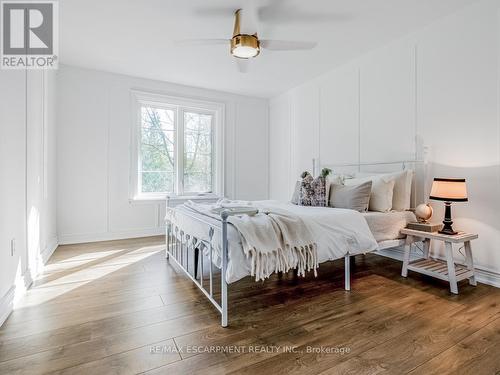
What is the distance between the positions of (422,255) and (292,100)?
3.47 m

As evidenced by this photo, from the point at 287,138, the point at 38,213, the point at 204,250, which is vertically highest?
the point at 287,138

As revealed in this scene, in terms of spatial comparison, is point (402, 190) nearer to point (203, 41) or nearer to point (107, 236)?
point (203, 41)

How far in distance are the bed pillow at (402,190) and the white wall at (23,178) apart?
3.68 metres

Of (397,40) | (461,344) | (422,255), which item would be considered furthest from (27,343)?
(397,40)

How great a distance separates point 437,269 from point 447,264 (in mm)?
133

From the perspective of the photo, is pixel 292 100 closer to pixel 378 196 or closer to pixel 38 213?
→ pixel 378 196

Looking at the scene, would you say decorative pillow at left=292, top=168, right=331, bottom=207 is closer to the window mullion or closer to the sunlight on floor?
the sunlight on floor

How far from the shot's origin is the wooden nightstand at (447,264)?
93.7 inches

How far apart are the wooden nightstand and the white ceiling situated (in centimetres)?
231

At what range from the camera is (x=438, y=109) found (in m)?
2.98

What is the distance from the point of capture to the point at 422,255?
3162mm

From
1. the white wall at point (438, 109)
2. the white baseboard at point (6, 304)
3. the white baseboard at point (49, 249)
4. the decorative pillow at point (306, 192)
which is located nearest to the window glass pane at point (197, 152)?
the white baseboard at point (49, 249)

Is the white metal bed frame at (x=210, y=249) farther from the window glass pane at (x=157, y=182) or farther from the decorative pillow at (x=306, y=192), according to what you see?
the window glass pane at (x=157, y=182)

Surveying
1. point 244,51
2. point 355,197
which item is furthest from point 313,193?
point 244,51
